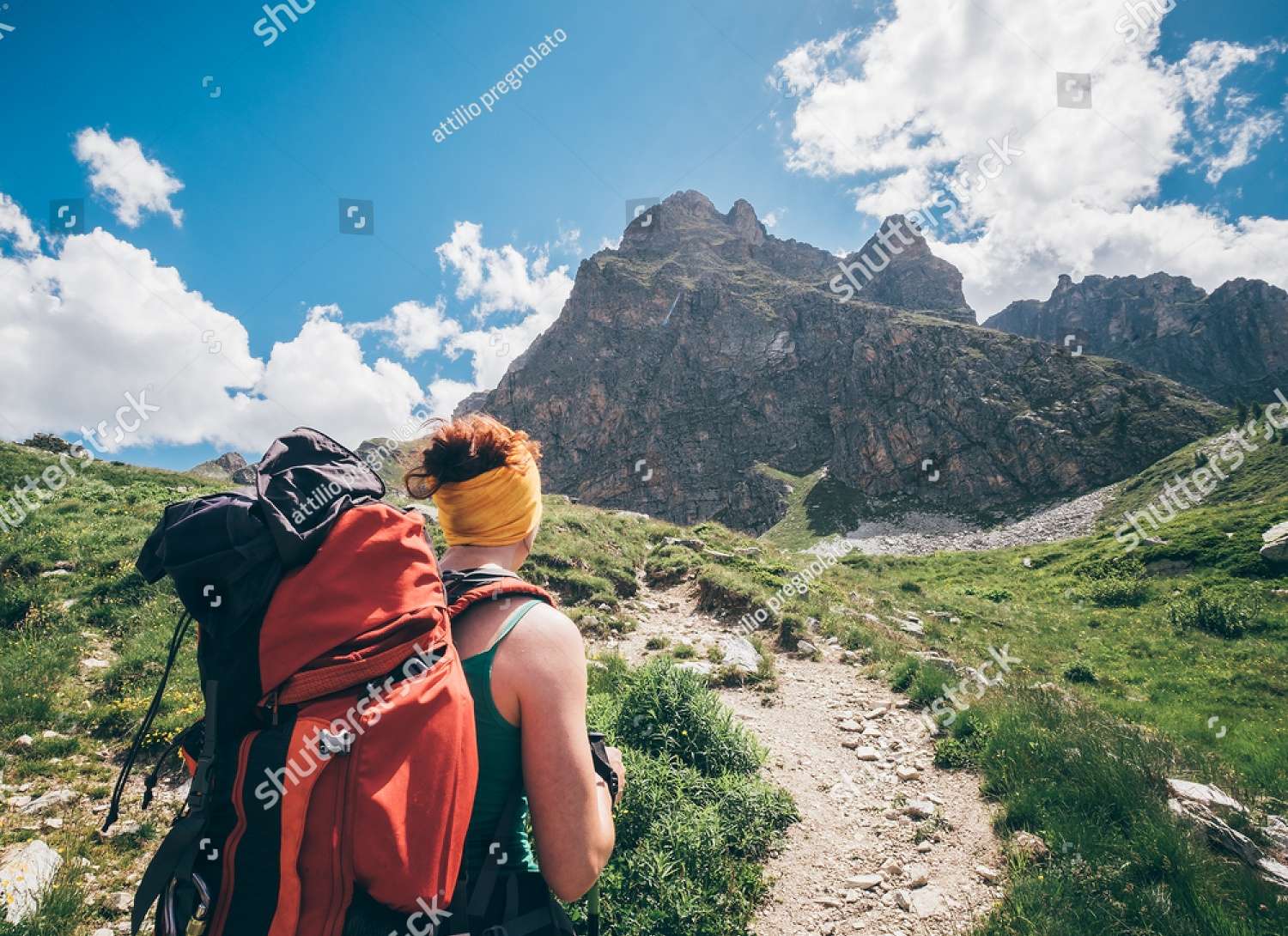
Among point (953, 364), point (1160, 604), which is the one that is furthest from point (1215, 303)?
point (1160, 604)

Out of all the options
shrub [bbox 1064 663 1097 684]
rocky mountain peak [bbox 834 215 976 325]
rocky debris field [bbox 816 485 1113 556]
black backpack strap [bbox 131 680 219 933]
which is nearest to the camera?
black backpack strap [bbox 131 680 219 933]

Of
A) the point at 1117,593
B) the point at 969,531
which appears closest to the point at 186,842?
the point at 1117,593

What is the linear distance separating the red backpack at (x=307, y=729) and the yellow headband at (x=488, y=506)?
0.53 meters

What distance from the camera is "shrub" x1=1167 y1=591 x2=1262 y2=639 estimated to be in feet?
49.5

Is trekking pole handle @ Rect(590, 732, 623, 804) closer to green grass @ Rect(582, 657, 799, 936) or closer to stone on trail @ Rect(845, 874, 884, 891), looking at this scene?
green grass @ Rect(582, 657, 799, 936)

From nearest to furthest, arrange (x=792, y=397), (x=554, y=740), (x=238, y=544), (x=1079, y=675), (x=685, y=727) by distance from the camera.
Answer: (x=238, y=544), (x=554, y=740), (x=685, y=727), (x=1079, y=675), (x=792, y=397)

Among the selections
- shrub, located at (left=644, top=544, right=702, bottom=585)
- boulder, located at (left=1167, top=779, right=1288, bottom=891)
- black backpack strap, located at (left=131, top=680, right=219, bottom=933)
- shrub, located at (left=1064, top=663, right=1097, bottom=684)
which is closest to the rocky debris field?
shrub, located at (left=644, top=544, right=702, bottom=585)

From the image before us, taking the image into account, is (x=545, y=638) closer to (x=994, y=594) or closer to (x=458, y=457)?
(x=458, y=457)

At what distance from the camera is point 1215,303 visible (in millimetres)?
167125

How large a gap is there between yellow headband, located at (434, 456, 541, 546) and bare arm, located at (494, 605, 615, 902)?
60cm

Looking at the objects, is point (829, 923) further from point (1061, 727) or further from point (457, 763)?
point (457, 763)

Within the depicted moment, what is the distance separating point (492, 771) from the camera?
1965 millimetres

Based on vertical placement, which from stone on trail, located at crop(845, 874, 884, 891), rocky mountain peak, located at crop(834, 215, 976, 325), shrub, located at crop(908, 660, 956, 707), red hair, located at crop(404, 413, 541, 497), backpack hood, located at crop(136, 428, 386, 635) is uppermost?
rocky mountain peak, located at crop(834, 215, 976, 325)

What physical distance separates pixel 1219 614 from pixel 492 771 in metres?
22.8
